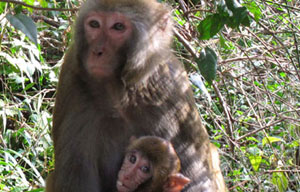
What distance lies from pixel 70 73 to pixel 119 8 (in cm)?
54

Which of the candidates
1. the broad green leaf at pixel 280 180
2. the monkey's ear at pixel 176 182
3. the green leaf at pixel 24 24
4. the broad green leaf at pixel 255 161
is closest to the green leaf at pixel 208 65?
the monkey's ear at pixel 176 182

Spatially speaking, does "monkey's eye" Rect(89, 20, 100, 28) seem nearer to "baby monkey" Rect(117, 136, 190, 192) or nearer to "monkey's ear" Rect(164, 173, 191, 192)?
"baby monkey" Rect(117, 136, 190, 192)

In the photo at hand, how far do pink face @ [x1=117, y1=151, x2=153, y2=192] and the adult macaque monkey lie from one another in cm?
17

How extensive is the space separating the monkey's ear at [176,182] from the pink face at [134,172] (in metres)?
0.14

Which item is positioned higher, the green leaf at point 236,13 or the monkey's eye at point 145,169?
the green leaf at point 236,13

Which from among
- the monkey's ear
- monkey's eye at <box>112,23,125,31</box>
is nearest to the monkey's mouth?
the monkey's ear

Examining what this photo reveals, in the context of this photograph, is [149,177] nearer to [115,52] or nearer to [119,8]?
[115,52]

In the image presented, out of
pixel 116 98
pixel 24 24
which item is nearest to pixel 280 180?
pixel 116 98

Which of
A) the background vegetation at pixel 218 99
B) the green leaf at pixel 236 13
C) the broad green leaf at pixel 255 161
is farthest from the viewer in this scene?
the broad green leaf at pixel 255 161

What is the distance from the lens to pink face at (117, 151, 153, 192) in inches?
134

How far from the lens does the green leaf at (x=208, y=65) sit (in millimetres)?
3391

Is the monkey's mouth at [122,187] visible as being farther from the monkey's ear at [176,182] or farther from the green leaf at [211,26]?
the green leaf at [211,26]

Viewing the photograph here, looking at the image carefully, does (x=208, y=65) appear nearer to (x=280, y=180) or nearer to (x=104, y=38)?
(x=104, y=38)

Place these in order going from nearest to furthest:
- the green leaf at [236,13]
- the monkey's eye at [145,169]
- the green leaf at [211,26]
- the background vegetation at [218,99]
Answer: the green leaf at [236,13]
the green leaf at [211,26]
the monkey's eye at [145,169]
the background vegetation at [218,99]
